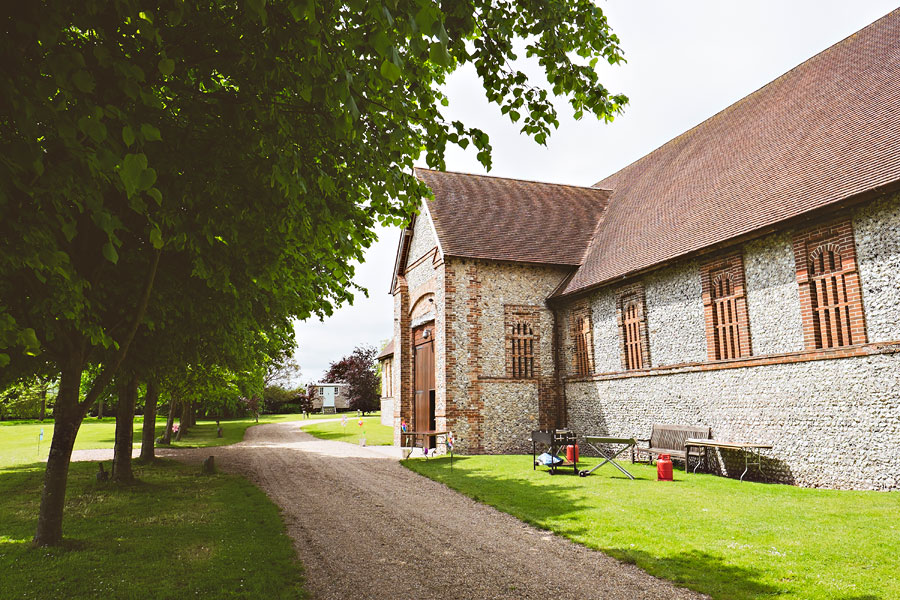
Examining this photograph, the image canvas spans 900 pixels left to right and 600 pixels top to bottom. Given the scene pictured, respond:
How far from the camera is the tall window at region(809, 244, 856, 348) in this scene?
1175cm

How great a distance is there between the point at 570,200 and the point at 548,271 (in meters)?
4.70

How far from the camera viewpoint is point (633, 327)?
18016 mm

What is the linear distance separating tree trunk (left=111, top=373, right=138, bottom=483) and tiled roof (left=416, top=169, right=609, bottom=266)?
35.7 ft

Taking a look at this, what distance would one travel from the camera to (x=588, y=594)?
5.90 metres

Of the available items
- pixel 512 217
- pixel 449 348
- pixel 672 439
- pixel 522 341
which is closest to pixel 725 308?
pixel 672 439

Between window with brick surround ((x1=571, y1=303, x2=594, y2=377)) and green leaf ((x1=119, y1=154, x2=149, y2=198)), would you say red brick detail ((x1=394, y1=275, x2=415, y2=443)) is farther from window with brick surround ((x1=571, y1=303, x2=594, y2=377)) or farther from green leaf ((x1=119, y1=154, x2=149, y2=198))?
green leaf ((x1=119, y1=154, x2=149, y2=198))

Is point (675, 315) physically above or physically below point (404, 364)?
above

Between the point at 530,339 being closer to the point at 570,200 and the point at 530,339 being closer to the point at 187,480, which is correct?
the point at 570,200

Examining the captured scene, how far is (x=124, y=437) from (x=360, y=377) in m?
44.4

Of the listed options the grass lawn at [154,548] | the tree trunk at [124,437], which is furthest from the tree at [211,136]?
the tree trunk at [124,437]

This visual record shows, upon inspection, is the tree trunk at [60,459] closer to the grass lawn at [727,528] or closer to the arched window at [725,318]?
the grass lawn at [727,528]

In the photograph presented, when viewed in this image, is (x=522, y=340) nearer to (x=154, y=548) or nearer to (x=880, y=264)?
(x=880, y=264)

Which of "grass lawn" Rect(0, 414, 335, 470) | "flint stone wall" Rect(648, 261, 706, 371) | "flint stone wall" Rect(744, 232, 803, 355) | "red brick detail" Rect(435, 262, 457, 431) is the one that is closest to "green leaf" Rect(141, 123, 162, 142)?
"flint stone wall" Rect(744, 232, 803, 355)

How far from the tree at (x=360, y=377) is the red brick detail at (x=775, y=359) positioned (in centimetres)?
4283
